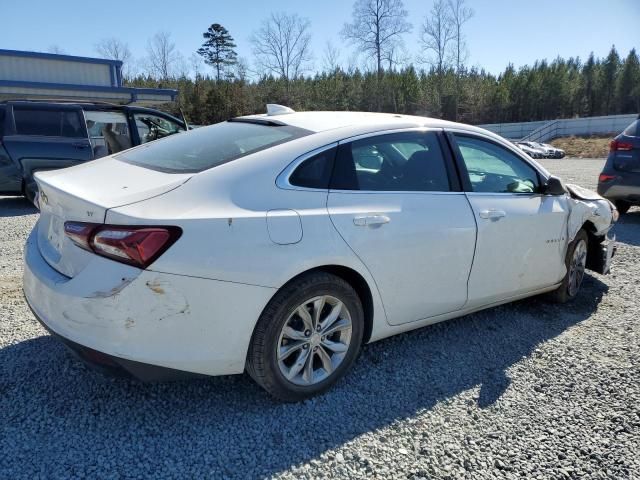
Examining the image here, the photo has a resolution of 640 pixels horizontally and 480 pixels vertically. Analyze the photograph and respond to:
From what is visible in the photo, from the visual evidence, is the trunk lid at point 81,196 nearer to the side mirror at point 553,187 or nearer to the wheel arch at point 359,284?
the wheel arch at point 359,284

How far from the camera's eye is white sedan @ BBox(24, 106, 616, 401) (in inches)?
87.7

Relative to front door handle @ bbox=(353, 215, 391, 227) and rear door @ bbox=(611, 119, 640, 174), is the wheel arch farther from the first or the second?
rear door @ bbox=(611, 119, 640, 174)

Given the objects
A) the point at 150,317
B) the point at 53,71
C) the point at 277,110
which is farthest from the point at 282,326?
the point at 53,71

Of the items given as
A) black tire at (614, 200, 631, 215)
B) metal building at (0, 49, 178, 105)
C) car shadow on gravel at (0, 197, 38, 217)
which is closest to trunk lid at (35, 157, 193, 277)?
car shadow on gravel at (0, 197, 38, 217)

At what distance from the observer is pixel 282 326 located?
99.1 inches

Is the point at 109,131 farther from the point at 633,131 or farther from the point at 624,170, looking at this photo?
the point at 633,131

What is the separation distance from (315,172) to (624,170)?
6.60 meters

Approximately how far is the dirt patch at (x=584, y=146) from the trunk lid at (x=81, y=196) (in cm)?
4351

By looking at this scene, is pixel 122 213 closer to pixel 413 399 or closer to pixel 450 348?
pixel 413 399

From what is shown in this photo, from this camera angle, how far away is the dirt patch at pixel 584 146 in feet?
136

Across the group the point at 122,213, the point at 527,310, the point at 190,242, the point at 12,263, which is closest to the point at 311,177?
the point at 190,242

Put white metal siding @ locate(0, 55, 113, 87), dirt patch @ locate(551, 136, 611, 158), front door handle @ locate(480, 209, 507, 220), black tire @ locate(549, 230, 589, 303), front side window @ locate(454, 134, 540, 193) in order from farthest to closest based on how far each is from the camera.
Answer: dirt patch @ locate(551, 136, 611, 158) < white metal siding @ locate(0, 55, 113, 87) < black tire @ locate(549, 230, 589, 303) < front side window @ locate(454, 134, 540, 193) < front door handle @ locate(480, 209, 507, 220)

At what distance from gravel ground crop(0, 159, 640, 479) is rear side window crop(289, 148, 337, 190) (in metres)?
1.20

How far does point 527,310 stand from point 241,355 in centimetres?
277
